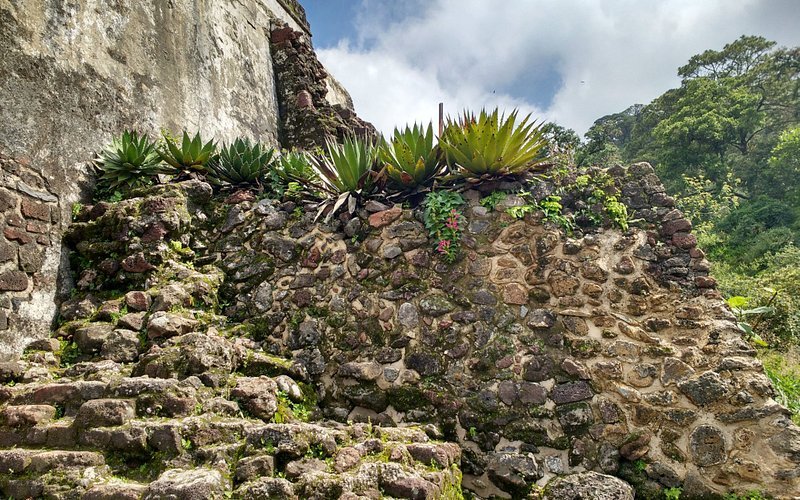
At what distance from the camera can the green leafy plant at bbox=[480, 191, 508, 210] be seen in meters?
3.87

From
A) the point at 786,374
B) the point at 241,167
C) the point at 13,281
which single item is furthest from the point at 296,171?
the point at 786,374

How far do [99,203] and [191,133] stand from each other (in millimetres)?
2060

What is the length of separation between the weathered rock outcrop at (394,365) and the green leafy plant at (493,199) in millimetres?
79

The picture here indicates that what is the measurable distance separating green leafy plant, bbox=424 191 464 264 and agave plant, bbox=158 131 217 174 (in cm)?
250

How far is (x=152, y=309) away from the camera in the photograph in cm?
368

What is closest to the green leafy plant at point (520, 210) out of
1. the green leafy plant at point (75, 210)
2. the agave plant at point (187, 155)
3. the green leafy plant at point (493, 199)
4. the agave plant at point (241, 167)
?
the green leafy plant at point (493, 199)

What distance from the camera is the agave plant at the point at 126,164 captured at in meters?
4.55

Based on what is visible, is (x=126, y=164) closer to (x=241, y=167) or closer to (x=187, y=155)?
(x=187, y=155)

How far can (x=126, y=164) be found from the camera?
181 inches

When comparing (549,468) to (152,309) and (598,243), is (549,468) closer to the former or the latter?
Result: (598,243)

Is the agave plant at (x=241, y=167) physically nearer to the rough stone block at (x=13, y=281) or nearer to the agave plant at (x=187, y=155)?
the agave plant at (x=187, y=155)

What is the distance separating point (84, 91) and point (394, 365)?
4.05m

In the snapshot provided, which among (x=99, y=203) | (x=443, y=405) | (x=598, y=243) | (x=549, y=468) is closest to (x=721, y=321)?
(x=598, y=243)

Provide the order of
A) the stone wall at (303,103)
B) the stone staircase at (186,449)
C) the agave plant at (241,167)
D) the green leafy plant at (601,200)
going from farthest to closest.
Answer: the stone wall at (303,103) < the agave plant at (241,167) < the green leafy plant at (601,200) < the stone staircase at (186,449)
